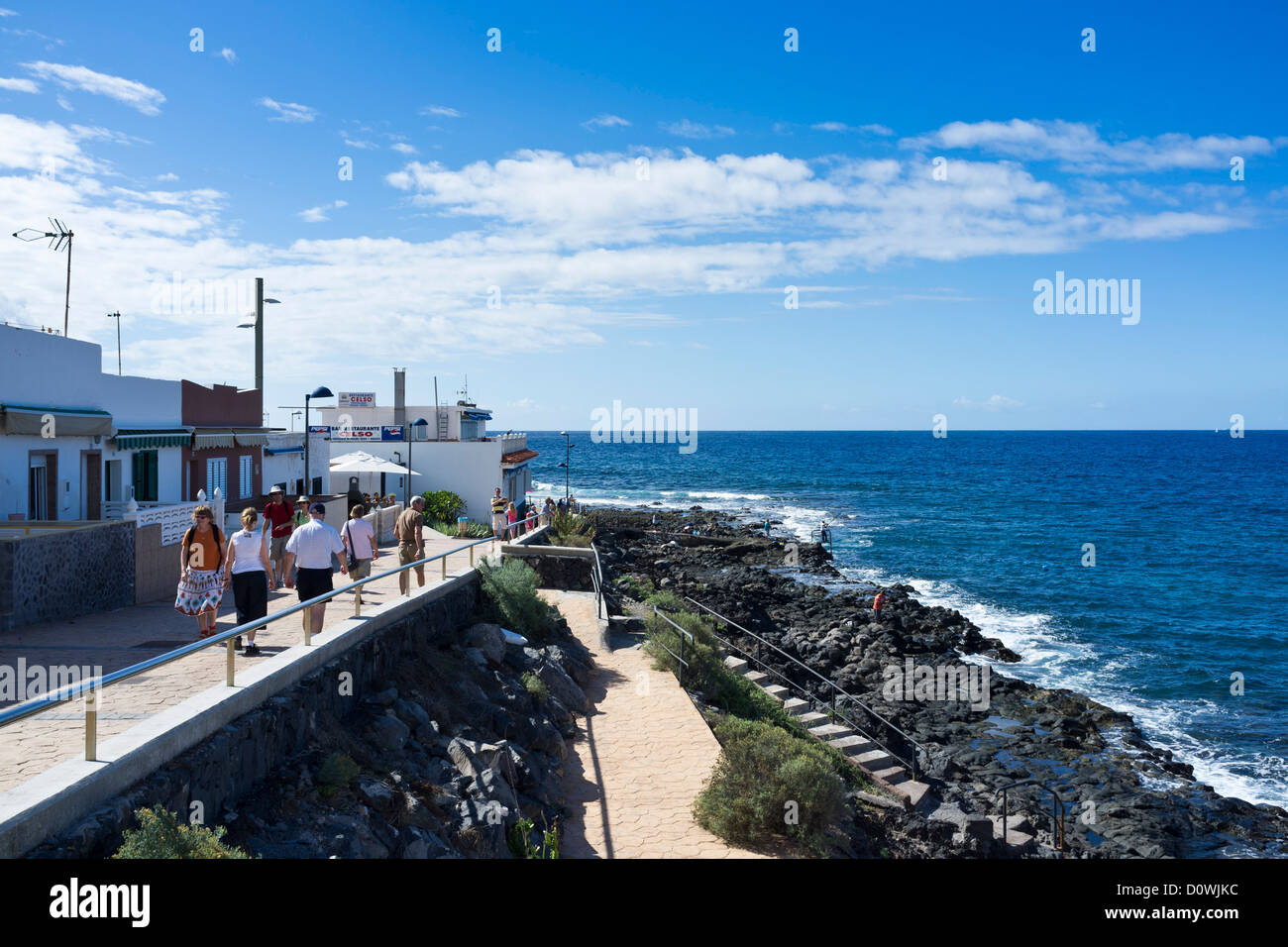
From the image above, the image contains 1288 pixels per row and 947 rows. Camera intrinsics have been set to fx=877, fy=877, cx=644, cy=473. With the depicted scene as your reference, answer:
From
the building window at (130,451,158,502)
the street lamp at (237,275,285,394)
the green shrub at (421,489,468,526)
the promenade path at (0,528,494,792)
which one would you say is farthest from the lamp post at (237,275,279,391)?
the promenade path at (0,528,494,792)

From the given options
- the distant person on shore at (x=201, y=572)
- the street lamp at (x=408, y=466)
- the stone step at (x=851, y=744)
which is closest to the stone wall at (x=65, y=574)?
the distant person on shore at (x=201, y=572)

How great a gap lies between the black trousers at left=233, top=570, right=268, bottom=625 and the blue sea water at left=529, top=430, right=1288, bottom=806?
20.8 meters

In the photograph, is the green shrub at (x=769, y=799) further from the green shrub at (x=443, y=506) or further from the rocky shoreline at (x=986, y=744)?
the green shrub at (x=443, y=506)

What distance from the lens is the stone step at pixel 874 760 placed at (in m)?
17.4

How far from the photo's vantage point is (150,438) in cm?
1955

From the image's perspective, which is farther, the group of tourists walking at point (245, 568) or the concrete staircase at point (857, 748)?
the concrete staircase at point (857, 748)

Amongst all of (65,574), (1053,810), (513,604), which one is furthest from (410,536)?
(1053,810)

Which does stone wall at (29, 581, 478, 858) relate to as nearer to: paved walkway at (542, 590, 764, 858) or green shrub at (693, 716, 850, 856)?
paved walkway at (542, 590, 764, 858)

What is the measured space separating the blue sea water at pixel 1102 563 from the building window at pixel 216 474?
24894 mm

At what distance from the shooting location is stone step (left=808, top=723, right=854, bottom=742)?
59.1 ft

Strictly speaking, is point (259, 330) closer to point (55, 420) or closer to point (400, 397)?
point (400, 397)

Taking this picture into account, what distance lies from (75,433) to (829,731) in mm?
15976

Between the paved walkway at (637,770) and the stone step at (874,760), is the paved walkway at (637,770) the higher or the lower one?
the higher one
